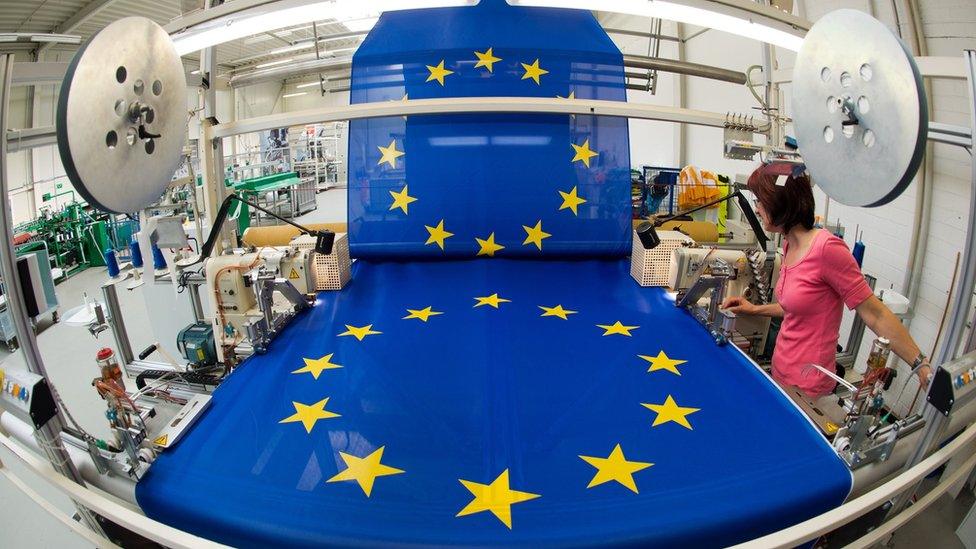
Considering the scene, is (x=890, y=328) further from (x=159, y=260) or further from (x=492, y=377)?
(x=159, y=260)

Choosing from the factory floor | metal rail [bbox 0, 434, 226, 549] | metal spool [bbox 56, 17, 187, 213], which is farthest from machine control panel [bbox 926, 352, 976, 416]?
metal spool [bbox 56, 17, 187, 213]

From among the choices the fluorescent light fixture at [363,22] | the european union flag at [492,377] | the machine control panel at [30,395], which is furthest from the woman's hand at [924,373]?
the fluorescent light fixture at [363,22]

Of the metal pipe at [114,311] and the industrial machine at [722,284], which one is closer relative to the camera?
the industrial machine at [722,284]

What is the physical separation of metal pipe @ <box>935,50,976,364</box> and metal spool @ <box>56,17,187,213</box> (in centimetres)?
227

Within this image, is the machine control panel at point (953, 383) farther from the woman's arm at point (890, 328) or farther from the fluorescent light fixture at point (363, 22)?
the fluorescent light fixture at point (363, 22)

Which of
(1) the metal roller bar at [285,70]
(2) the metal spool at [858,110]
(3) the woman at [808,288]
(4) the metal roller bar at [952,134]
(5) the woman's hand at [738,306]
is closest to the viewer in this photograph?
(2) the metal spool at [858,110]

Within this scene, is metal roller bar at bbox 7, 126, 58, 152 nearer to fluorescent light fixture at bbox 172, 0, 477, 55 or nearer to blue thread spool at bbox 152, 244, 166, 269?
fluorescent light fixture at bbox 172, 0, 477, 55

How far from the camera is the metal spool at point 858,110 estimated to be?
107 centimetres

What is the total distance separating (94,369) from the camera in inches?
162

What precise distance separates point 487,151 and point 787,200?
205 centimetres

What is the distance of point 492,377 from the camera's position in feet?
6.50

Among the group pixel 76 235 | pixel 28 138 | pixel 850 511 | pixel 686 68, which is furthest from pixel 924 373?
pixel 76 235

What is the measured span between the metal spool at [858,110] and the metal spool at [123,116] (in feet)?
6.98

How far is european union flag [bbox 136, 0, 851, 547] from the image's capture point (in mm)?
1333
